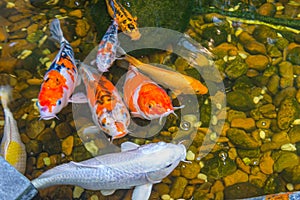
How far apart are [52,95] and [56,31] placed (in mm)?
1036

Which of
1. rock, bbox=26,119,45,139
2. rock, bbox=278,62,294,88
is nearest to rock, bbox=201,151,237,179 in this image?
rock, bbox=278,62,294,88

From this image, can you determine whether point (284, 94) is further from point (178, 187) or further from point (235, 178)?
point (178, 187)

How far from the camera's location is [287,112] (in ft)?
14.3

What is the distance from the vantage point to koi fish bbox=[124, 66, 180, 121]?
3955mm

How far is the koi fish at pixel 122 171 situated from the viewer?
12.2 feet

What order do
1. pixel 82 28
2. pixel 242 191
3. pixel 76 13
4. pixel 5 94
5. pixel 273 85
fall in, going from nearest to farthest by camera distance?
pixel 242 191
pixel 5 94
pixel 273 85
pixel 82 28
pixel 76 13

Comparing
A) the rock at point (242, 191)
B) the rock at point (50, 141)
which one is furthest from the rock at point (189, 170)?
the rock at point (50, 141)

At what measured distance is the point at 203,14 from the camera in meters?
5.04

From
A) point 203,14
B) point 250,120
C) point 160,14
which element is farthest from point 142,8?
point 250,120

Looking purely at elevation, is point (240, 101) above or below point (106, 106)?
below

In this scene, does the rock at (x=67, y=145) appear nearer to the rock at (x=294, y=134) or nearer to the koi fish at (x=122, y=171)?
the koi fish at (x=122, y=171)

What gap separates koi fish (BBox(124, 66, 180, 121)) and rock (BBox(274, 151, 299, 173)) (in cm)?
115

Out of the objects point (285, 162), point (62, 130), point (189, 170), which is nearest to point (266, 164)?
point (285, 162)

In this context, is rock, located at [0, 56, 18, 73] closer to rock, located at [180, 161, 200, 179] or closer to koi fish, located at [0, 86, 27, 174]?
koi fish, located at [0, 86, 27, 174]
